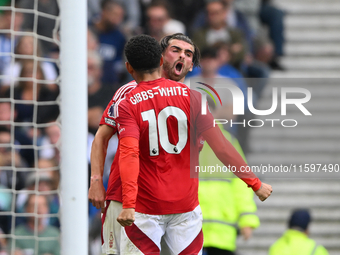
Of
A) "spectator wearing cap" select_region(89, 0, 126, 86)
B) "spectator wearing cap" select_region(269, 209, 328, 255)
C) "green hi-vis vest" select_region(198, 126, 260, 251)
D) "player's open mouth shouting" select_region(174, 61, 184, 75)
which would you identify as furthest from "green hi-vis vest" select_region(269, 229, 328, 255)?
"spectator wearing cap" select_region(89, 0, 126, 86)

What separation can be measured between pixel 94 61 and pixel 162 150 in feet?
12.2

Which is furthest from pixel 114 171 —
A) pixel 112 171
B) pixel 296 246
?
pixel 296 246

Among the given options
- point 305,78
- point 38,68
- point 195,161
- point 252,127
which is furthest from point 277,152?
point 195,161

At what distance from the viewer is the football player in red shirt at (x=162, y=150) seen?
312 centimetres

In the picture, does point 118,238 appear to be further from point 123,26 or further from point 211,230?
point 123,26

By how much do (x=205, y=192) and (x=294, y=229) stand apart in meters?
1.08

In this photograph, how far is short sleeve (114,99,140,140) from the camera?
9.87 ft

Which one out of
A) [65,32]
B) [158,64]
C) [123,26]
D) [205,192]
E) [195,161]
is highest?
[123,26]

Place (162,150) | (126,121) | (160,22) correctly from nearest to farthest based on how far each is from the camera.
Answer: (126,121)
(162,150)
(160,22)

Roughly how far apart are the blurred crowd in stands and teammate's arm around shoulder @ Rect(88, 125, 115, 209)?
4.49ft

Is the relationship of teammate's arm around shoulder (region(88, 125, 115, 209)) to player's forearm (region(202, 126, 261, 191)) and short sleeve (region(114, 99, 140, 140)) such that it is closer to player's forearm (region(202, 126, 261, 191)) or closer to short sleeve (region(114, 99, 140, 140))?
short sleeve (region(114, 99, 140, 140))

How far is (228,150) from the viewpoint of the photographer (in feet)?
10.5

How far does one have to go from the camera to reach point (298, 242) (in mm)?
5090

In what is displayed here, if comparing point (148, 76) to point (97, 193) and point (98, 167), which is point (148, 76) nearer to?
point (98, 167)
